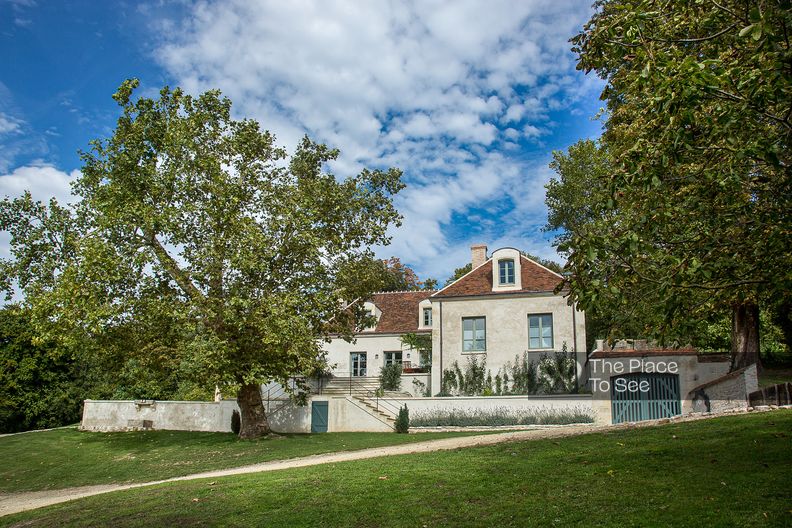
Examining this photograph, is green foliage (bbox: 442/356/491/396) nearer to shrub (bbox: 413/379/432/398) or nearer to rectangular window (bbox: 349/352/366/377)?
shrub (bbox: 413/379/432/398)

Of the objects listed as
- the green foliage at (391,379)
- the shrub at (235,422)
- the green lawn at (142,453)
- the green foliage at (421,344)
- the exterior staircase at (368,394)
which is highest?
the green foliage at (421,344)

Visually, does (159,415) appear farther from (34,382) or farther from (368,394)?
(368,394)

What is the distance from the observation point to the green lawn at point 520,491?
7641 mm

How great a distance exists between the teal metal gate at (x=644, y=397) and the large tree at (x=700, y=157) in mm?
16130

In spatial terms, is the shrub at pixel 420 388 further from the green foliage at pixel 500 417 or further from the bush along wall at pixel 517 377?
the green foliage at pixel 500 417

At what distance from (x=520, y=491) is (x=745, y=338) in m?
18.7

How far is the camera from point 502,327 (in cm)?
3005

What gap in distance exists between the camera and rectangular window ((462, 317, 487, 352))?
99.4ft

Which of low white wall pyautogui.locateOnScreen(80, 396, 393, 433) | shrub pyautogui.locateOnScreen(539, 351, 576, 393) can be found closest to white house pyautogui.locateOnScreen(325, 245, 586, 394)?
shrub pyautogui.locateOnScreen(539, 351, 576, 393)

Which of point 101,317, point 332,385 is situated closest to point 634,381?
point 332,385

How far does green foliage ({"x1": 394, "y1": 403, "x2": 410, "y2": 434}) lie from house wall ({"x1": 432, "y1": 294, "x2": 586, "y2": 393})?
18.4 feet

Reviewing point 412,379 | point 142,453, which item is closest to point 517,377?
point 412,379

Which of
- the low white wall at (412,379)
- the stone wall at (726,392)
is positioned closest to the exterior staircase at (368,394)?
the low white wall at (412,379)

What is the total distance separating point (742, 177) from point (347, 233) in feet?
60.3
